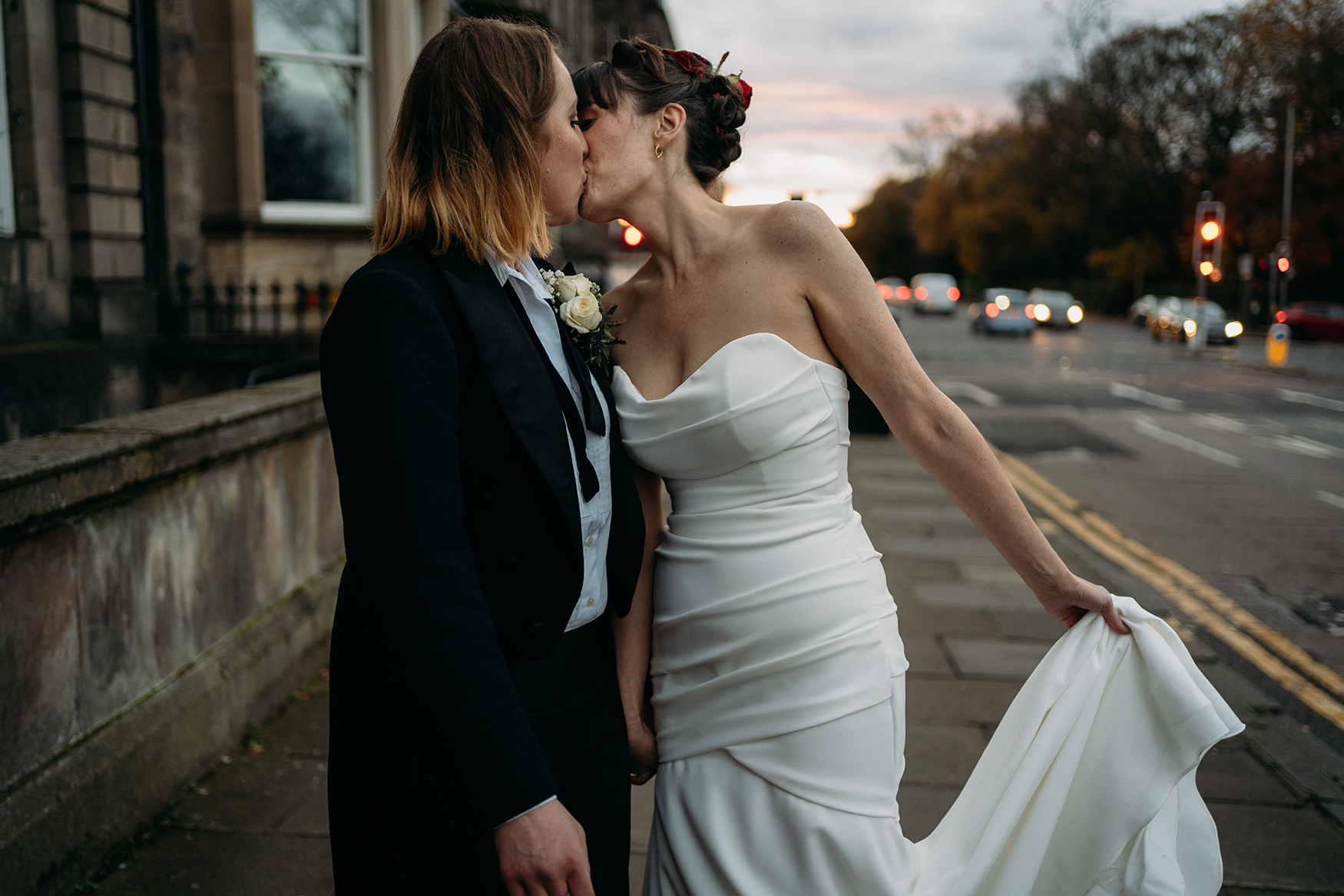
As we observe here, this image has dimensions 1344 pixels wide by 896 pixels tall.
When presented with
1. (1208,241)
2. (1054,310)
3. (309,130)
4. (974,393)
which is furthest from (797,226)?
(1054,310)

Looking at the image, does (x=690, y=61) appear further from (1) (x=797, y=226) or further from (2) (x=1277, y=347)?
(2) (x=1277, y=347)

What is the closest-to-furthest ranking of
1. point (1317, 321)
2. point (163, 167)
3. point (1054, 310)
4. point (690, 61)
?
1. point (690, 61)
2. point (163, 167)
3. point (1317, 321)
4. point (1054, 310)

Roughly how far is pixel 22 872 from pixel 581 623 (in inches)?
74.8

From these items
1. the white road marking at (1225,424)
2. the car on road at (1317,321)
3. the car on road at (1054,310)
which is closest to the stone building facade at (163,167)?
the white road marking at (1225,424)

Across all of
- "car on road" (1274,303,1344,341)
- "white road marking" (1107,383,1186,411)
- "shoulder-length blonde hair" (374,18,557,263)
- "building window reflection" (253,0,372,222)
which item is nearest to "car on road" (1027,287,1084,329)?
"car on road" (1274,303,1344,341)

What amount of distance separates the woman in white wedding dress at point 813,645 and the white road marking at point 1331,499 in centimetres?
860

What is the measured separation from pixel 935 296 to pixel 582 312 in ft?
204

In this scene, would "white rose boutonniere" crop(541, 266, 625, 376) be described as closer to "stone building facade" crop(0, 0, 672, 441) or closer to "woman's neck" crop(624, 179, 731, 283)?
"woman's neck" crop(624, 179, 731, 283)

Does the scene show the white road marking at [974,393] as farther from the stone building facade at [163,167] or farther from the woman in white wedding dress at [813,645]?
the woman in white wedding dress at [813,645]

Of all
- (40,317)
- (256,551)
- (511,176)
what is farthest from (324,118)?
(511,176)

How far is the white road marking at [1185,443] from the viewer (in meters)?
11.8

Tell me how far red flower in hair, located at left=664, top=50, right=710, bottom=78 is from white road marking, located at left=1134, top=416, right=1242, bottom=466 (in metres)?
11.0

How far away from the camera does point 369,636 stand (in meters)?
1.48

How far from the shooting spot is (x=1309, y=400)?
18.1 metres
